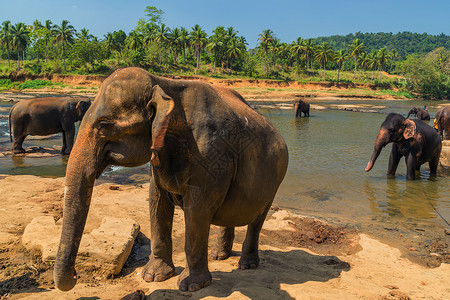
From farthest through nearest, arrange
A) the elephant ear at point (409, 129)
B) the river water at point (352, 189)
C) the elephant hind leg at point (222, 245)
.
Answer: the elephant ear at point (409, 129)
the river water at point (352, 189)
the elephant hind leg at point (222, 245)

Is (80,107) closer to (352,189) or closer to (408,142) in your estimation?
(352,189)

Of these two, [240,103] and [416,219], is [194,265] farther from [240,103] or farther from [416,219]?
[416,219]

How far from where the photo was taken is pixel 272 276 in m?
4.49

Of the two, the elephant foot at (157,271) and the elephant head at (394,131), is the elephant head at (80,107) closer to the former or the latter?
the elephant head at (394,131)

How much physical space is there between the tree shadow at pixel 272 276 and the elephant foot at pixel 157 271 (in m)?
0.33

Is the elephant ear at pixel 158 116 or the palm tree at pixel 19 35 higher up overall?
the palm tree at pixel 19 35

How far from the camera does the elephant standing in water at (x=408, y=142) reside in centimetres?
1101

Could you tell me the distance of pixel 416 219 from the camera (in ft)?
26.8

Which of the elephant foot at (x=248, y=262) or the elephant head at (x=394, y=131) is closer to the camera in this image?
the elephant foot at (x=248, y=262)

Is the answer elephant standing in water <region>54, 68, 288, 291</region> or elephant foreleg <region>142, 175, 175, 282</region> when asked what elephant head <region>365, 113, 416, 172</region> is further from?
elephant foreleg <region>142, 175, 175, 282</region>

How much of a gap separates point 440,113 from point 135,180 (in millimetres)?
14402

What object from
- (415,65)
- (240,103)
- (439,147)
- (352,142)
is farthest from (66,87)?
(415,65)

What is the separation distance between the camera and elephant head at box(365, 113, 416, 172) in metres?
11.0

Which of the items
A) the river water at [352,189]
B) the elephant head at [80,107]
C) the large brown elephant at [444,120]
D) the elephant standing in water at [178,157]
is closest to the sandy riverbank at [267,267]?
the elephant standing in water at [178,157]
